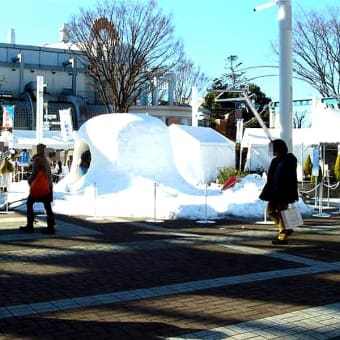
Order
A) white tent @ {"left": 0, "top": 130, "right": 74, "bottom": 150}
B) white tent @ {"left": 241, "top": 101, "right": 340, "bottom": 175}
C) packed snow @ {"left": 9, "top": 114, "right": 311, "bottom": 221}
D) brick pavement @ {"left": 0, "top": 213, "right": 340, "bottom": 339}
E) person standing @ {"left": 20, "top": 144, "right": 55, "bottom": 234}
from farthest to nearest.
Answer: white tent @ {"left": 0, "top": 130, "right": 74, "bottom": 150} → white tent @ {"left": 241, "top": 101, "right": 340, "bottom": 175} → packed snow @ {"left": 9, "top": 114, "right": 311, "bottom": 221} → person standing @ {"left": 20, "top": 144, "right": 55, "bottom": 234} → brick pavement @ {"left": 0, "top": 213, "right": 340, "bottom": 339}

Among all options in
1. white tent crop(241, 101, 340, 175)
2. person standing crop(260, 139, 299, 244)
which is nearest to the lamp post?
person standing crop(260, 139, 299, 244)

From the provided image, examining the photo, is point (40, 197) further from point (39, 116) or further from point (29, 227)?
point (39, 116)

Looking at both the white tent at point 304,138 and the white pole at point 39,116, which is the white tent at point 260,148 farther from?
the white pole at point 39,116

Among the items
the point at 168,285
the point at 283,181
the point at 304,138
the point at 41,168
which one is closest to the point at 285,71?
the point at 283,181

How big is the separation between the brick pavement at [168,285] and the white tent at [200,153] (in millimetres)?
16165

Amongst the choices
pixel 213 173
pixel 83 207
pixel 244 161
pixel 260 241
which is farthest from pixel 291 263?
pixel 244 161

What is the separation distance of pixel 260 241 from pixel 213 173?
17.7 metres

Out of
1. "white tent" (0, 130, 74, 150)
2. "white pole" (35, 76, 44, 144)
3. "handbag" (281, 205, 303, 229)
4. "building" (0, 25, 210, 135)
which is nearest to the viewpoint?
"handbag" (281, 205, 303, 229)

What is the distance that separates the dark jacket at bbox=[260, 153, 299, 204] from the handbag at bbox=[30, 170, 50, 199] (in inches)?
170

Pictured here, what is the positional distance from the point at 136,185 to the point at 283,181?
8.47 metres

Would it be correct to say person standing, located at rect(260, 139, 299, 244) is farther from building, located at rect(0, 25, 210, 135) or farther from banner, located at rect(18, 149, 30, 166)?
building, located at rect(0, 25, 210, 135)

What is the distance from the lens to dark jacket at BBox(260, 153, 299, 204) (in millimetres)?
10062

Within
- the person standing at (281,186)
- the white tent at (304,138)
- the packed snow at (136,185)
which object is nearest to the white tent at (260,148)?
the white tent at (304,138)

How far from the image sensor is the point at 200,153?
27719 millimetres
